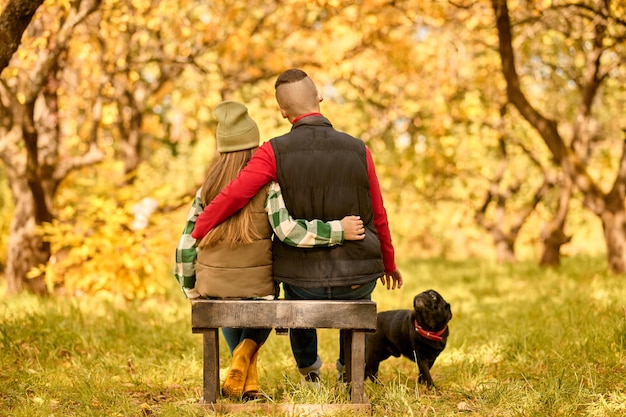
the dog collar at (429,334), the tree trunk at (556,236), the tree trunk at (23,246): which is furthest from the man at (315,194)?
the tree trunk at (556,236)

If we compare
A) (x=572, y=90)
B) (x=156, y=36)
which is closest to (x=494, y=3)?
(x=156, y=36)

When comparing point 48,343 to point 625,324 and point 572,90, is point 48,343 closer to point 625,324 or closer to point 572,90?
point 625,324

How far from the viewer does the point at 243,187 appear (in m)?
4.17

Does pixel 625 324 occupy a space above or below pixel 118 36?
below

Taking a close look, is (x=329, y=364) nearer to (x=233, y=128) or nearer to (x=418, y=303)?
(x=418, y=303)

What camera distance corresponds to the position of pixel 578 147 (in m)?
12.9

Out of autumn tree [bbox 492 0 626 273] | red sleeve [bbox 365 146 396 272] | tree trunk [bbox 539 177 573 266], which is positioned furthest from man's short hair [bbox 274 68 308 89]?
tree trunk [bbox 539 177 573 266]

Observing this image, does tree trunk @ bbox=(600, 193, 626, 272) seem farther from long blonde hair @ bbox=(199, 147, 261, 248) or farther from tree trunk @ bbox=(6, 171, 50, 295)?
long blonde hair @ bbox=(199, 147, 261, 248)

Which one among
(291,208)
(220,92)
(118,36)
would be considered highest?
(118,36)

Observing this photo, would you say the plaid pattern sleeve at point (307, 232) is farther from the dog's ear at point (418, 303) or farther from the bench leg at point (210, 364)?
the dog's ear at point (418, 303)

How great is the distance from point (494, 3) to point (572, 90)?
7678mm

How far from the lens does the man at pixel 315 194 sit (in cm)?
421

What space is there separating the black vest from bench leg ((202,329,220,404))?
0.54 meters

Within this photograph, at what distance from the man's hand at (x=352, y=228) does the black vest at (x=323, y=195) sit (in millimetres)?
77
